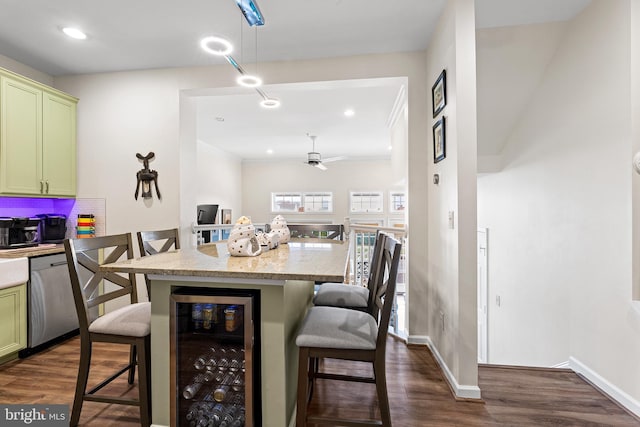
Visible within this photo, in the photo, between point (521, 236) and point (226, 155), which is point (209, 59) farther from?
point (226, 155)

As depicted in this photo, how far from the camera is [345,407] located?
1.83 m

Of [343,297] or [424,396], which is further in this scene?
[343,297]

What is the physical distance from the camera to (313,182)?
8.06 m

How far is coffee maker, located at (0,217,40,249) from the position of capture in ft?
8.43

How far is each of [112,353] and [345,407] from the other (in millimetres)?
2046

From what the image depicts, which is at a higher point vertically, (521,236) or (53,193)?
(53,193)

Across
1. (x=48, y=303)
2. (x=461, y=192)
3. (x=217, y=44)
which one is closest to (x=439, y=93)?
(x=461, y=192)

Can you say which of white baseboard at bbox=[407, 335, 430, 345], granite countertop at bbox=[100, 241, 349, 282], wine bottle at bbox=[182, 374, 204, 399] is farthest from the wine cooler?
white baseboard at bbox=[407, 335, 430, 345]

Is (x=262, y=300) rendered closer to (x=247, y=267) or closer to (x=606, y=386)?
(x=247, y=267)

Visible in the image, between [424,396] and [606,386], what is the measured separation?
1.20 meters

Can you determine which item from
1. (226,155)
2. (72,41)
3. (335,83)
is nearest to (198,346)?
(335,83)

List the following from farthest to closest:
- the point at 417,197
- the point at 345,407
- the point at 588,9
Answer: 1. the point at 417,197
2. the point at 588,9
3. the point at 345,407

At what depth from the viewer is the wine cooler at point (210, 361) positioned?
4.81ft

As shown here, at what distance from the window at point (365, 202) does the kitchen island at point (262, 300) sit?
20.9ft
